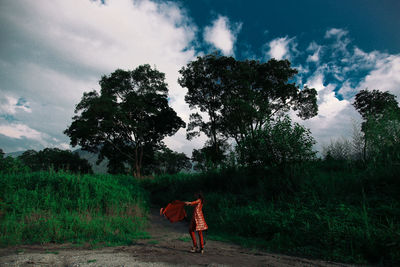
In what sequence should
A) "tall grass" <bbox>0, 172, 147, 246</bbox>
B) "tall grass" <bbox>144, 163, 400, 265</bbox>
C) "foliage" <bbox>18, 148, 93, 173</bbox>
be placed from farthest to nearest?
"foliage" <bbox>18, 148, 93, 173</bbox>, "tall grass" <bbox>0, 172, 147, 246</bbox>, "tall grass" <bbox>144, 163, 400, 265</bbox>

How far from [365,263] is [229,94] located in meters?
23.4

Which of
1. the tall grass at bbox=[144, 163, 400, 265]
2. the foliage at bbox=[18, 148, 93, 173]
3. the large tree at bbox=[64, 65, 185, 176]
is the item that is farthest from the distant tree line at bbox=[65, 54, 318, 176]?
the foliage at bbox=[18, 148, 93, 173]

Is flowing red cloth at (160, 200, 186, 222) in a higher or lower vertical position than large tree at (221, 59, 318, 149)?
lower

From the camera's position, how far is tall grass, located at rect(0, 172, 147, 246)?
7.57m

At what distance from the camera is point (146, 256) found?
576 centimetres

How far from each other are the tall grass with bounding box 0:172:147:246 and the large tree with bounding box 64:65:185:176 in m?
14.5

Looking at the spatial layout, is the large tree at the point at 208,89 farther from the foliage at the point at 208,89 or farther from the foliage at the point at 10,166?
the foliage at the point at 10,166

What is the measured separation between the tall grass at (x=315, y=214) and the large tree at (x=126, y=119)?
63.0ft

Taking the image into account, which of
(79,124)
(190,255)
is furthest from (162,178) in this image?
(190,255)

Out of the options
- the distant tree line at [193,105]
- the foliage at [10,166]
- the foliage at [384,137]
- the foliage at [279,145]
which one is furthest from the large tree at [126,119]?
the foliage at [384,137]

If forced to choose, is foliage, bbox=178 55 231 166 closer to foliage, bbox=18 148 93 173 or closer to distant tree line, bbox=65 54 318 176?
distant tree line, bbox=65 54 318 176

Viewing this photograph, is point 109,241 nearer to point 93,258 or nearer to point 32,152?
point 93,258

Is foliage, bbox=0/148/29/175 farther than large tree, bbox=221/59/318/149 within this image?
No

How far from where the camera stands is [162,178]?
22.1 meters
